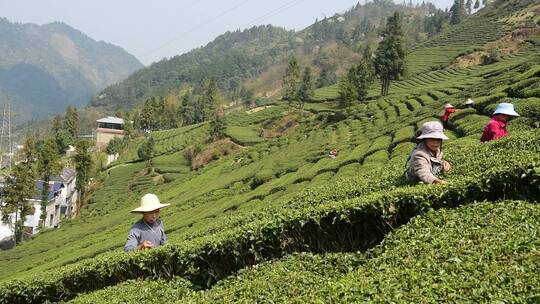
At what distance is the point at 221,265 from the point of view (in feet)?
27.2

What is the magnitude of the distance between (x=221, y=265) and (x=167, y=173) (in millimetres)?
A: 61270

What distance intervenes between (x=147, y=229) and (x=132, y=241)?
0.43 metres

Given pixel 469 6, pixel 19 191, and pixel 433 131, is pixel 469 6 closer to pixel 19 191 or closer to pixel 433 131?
pixel 19 191

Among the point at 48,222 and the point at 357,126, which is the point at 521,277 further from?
the point at 48,222

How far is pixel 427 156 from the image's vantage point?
800cm

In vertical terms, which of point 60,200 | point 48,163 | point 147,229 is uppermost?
point 147,229

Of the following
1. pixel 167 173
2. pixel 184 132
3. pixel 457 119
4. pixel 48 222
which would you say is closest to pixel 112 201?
pixel 167 173

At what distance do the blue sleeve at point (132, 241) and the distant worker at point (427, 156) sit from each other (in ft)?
17.6

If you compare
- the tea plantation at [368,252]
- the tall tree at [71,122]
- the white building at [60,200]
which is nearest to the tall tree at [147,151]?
the white building at [60,200]

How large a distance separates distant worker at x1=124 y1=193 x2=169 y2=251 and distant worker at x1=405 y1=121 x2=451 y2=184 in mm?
4857

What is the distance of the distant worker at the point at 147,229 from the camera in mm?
9476

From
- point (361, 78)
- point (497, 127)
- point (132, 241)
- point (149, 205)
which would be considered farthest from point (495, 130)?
point (361, 78)

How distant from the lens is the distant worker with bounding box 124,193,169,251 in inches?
373

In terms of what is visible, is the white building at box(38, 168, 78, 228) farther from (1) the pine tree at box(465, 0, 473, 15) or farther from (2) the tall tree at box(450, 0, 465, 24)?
(1) the pine tree at box(465, 0, 473, 15)
